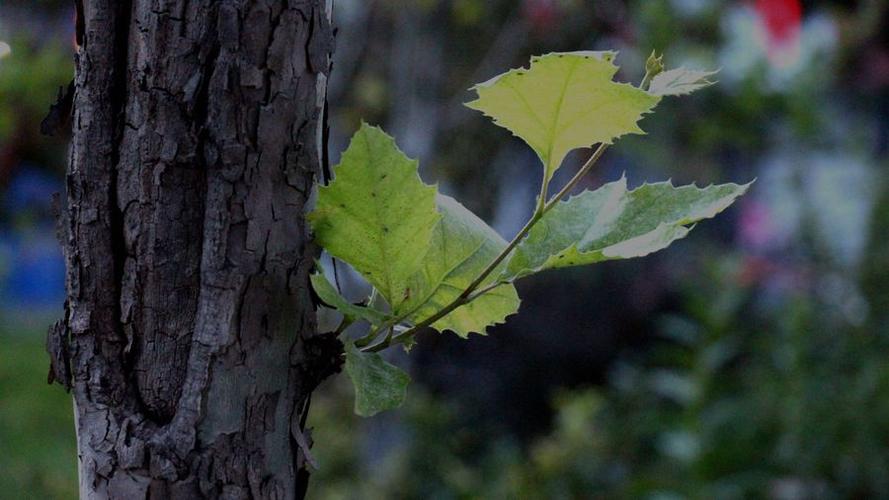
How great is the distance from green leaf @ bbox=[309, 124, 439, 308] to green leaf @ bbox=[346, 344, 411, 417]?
4 cm

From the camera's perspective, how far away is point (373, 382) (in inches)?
19.7

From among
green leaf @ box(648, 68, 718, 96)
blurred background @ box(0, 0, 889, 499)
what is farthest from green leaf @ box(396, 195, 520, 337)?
blurred background @ box(0, 0, 889, 499)

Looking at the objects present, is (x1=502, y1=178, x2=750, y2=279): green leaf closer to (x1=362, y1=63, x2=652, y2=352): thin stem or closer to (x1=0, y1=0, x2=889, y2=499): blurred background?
(x1=362, y1=63, x2=652, y2=352): thin stem

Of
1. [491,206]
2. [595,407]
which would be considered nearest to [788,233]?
[491,206]

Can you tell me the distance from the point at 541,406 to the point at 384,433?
891mm

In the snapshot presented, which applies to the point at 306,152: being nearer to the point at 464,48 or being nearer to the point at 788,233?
the point at 464,48

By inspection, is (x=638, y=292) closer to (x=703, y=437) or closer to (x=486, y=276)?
(x=703, y=437)

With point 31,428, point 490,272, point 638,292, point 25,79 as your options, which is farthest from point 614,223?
point 31,428

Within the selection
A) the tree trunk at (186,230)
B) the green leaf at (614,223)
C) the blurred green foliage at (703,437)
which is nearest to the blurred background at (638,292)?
the blurred green foliage at (703,437)

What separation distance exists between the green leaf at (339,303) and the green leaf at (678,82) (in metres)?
0.19

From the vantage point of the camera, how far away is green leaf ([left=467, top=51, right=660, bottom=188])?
0.45 metres

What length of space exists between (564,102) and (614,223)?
0.08 meters

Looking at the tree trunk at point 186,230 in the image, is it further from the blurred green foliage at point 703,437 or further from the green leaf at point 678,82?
the blurred green foliage at point 703,437

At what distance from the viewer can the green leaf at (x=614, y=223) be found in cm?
47
